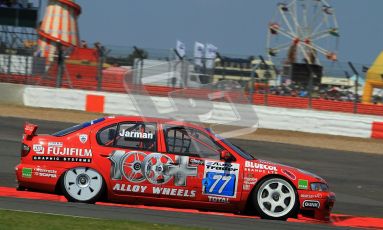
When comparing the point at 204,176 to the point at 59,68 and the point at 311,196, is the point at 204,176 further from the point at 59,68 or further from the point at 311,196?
the point at 59,68

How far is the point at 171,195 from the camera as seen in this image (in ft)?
30.1

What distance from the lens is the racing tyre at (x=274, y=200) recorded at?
9125 millimetres

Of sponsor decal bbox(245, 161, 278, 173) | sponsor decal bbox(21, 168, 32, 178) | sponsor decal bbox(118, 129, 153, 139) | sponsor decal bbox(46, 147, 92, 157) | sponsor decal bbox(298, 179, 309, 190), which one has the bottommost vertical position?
sponsor decal bbox(21, 168, 32, 178)

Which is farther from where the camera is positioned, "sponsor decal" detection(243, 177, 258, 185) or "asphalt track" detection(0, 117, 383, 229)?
"sponsor decal" detection(243, 177, 258, 185)

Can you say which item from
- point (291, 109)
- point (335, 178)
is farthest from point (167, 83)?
point (335, 178)

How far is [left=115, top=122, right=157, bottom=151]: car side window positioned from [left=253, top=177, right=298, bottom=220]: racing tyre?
146 centimetres

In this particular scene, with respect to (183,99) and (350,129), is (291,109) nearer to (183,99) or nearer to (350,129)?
(350,129)

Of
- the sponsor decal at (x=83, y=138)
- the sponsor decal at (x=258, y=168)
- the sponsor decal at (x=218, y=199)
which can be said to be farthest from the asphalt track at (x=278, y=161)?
the sponsor decal at (x=83, y=138)

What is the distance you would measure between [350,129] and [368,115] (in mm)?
957

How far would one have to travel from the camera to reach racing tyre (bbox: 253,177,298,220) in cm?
912

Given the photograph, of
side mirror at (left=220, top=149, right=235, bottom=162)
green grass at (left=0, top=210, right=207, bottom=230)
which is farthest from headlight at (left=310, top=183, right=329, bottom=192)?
green grass at (left=0, top=210, right=207, bottom=230)

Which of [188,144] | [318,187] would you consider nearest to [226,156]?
[188,144]

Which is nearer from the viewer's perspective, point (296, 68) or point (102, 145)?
point (102, 145)

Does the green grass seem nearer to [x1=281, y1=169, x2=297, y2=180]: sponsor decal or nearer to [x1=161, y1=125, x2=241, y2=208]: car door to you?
[x1=161, y1=125, x2=241, y2=208]: car door
